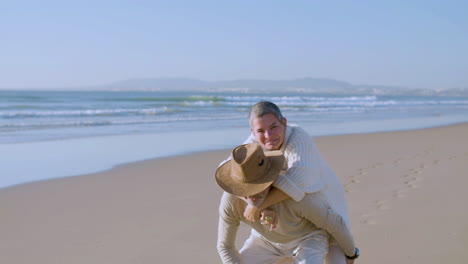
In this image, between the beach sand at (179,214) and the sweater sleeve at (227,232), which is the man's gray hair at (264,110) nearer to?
the sweater sleeve at (227,232)

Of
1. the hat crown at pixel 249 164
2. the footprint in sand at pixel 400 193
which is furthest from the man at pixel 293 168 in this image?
the footprint in sand at pixel 400 193

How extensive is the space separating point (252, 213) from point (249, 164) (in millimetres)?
284

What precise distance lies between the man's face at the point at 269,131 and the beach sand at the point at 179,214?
157 centimetres

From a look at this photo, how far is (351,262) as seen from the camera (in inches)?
108

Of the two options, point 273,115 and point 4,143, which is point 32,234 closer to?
point 273,115

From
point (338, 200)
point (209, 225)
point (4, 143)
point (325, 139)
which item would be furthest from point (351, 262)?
point (4, 143)

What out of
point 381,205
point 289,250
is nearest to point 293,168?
point 289,250

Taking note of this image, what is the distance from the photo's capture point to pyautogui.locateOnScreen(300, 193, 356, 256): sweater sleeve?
2504 millimetres

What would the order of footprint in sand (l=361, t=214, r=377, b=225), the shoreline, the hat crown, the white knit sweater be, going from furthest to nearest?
the shoreline → footprint in sand (l=361, t=214, r=377, b=225) → the white knit sweater → the hat crown

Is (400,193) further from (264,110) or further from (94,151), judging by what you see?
(94,151)

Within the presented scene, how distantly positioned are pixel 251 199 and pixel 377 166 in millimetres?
5527

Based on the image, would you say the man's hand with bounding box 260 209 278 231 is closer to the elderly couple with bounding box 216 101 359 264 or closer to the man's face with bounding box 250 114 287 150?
the elderly couple with bounding box 216 101 359 264

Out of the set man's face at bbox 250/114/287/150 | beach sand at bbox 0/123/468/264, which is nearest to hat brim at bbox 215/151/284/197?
man's face at bbox 250/114/287/150

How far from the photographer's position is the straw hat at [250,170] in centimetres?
229
